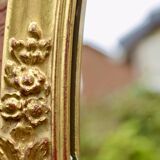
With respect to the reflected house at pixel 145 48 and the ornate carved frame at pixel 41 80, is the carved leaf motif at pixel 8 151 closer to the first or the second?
the ornate carved frame at pixel 41 80

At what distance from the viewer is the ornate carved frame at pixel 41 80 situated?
2.28 feet

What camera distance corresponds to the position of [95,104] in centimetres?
216

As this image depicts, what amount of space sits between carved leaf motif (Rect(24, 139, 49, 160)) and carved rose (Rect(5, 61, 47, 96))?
2.1 inches

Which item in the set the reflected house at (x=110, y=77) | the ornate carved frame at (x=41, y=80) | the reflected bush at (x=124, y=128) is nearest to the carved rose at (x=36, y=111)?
the ornate carved frame at (x=41, y=80)

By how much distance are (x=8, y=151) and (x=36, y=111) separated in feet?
0.16

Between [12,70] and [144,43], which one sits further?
[144,43]

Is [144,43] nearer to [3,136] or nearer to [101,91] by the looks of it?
[101,91]

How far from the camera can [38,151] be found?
69 centimetres

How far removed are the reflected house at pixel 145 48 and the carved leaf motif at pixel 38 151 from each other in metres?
1.38

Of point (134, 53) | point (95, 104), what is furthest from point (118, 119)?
point (134, 53)

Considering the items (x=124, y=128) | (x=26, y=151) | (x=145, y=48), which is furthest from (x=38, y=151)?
(x=145, y=48)

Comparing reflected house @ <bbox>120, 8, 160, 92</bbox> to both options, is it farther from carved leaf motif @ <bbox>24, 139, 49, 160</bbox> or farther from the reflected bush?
carved leaf motif @ <bbox>24, 139, 49, 160</bbox>

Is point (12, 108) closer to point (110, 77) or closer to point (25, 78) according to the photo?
point (25, 78)

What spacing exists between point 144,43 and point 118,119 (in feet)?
1.76
